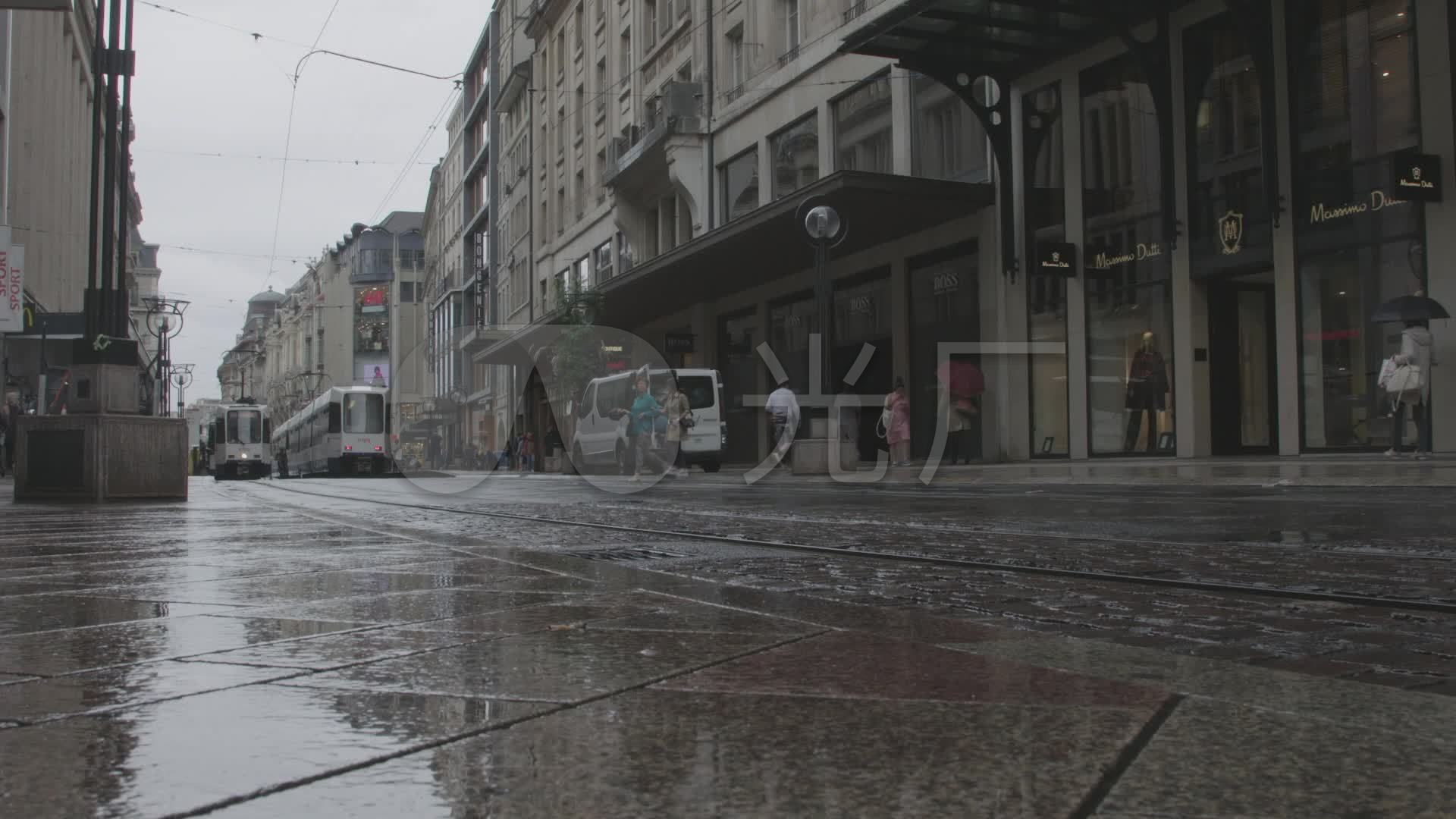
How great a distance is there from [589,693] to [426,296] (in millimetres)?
93642

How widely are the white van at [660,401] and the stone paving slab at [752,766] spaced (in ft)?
68.6

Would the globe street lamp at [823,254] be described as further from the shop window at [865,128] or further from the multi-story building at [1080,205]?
the shop window at [865,128]

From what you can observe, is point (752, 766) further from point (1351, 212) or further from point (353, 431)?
point (353, 431)

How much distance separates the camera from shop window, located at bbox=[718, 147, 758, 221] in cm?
2880

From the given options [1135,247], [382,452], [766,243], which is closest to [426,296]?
[382,452]

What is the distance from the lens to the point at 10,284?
80.7 feet

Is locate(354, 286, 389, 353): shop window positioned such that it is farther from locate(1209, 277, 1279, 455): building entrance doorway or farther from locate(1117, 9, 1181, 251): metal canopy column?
locate(1209, 277, 1279, 455): building entrance doorway

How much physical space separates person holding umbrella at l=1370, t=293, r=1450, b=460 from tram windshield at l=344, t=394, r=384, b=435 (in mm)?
33569

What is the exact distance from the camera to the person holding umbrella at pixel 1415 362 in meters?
13.4

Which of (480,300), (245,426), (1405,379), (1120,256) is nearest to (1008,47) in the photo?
(1120,256)

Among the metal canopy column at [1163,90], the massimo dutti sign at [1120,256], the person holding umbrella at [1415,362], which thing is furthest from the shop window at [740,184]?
the person holding umbrella at [1415,362]

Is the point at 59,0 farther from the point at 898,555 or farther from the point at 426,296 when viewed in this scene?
the point at 426,296

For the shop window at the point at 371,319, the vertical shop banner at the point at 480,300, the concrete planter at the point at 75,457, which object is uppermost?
the shop window at the point at 371,319

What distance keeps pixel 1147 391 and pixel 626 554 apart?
14519mm
